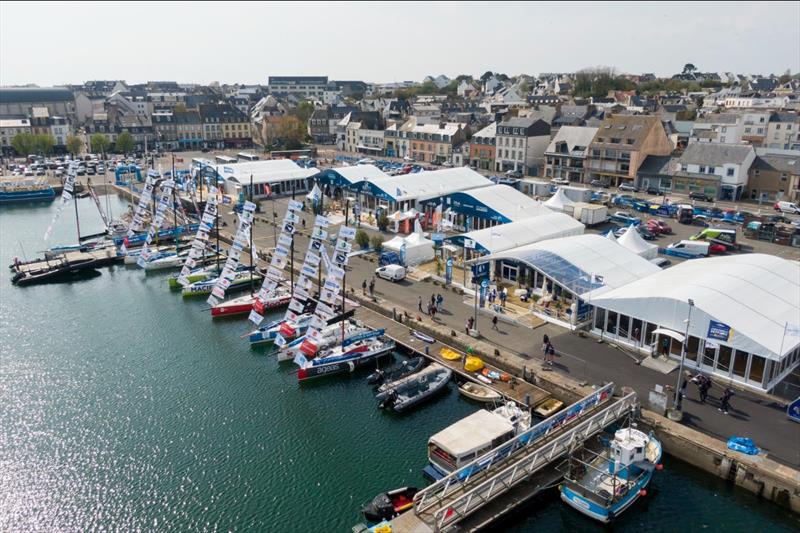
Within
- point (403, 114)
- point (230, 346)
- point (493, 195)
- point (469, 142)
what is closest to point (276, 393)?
point (230, 346)

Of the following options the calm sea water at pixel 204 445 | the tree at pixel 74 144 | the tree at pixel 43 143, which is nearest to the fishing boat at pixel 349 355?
the calm sea water at pixel 204 445

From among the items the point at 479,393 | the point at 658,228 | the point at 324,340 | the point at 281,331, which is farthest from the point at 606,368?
the point at 658,228

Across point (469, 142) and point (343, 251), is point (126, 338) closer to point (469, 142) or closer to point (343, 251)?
point (343, 251)

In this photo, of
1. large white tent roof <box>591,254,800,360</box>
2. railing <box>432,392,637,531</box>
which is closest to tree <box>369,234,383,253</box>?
large white tent roof <box>591,254,800,360</box>

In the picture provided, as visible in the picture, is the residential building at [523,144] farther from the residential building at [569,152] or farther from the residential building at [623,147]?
the residential building at [623,147]

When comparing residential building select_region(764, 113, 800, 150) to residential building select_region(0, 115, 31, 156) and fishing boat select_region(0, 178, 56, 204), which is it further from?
residential building select_region(0, 115, 31, 156)

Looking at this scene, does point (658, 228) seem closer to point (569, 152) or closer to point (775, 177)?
point (775, 177)
